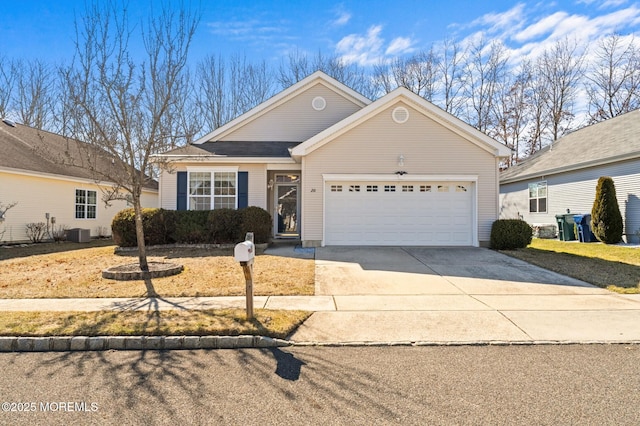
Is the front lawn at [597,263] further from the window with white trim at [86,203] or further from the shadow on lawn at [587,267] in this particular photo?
the window with white trim at [86,203]

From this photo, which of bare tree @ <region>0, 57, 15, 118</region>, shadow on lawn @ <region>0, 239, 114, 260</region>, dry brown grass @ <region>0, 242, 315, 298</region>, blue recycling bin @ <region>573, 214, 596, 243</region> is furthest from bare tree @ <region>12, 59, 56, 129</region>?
blue recycling bin @ <region>573, 214, 596, 243</region>

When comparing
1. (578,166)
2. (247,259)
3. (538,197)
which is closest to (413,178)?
(247,259)

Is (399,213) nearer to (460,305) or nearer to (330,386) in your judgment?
(460,305)

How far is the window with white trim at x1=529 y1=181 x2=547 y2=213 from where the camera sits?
18375mm

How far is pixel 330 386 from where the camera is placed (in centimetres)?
333

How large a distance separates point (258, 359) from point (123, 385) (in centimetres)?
134

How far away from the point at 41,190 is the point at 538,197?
23828 mm

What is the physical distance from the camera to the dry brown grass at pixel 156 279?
6758mm

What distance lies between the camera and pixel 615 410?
2.88 m

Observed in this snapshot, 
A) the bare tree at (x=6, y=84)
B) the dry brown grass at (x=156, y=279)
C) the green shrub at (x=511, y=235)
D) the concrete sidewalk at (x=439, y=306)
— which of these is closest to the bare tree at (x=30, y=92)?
the bare tree at (x=6, y=84)

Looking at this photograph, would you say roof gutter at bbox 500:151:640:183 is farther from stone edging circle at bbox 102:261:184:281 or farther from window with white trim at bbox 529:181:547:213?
stone edging circle at bbox 102:261:184:281

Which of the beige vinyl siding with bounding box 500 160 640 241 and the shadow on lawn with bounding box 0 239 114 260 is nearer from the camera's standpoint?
the shadow on lawn with bounding box 0 239 114 260

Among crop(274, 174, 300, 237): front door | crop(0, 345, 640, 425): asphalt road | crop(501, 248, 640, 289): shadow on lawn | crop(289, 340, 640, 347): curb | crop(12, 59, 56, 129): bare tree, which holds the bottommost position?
crop(0, 345, 640, 425): asphalt road

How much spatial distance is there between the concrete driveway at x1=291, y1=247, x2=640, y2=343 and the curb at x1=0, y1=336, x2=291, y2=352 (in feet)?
2.07
